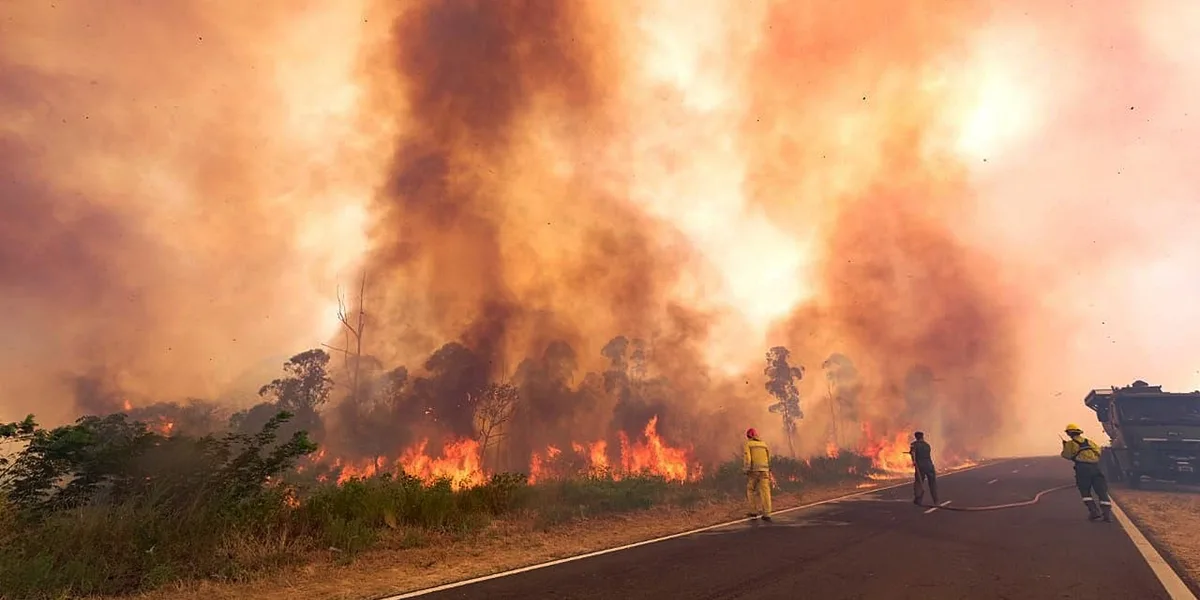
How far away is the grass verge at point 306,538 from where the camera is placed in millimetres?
6301

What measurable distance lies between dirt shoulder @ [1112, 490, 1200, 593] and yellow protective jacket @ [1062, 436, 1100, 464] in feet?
4.27

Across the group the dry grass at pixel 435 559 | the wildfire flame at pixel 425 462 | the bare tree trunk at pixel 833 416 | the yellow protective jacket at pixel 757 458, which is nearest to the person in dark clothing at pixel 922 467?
the yellow protective jacket at pixel 757 458

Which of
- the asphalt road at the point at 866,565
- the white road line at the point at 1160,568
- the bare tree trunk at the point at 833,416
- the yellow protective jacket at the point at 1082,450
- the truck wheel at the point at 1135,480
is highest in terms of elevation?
the bare tree trunk at the point at 833,416

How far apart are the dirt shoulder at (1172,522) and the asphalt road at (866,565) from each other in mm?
397

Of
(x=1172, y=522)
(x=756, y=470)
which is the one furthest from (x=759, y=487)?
(x=1172, y=522)

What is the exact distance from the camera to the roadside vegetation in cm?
642

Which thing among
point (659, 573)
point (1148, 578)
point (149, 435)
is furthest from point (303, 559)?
point (1148, 578)

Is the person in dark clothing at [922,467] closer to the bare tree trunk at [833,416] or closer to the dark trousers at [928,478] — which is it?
the dark trousers at [928,478]

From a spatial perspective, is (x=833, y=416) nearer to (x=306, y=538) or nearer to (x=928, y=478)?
(x=928, y=478)

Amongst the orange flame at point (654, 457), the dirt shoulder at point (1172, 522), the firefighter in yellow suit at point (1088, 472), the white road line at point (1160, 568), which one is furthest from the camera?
the orange flame at point (654, 457)

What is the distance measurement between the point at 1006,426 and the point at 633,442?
66.2m

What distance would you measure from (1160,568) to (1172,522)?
20.1ft

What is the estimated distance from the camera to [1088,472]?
11.7 m

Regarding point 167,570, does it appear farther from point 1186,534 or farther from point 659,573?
point 1186,534
